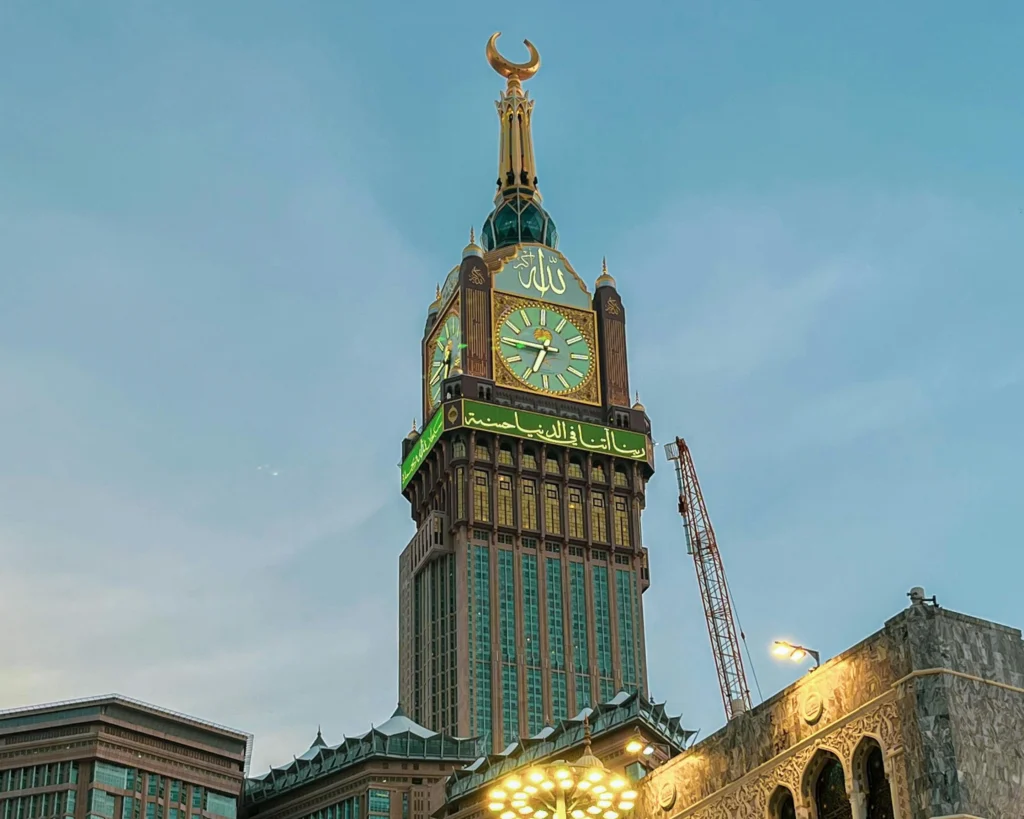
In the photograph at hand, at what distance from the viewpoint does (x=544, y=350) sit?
603 ft

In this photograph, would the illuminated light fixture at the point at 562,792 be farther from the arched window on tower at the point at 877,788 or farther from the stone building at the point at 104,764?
the stone building at the point at 104,764

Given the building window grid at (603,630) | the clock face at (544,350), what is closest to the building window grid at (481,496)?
the clock face at (544,350)

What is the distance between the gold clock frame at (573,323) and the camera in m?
181

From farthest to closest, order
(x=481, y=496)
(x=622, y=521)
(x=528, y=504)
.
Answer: (x=622, y=521) → (x=528, y=504) → (x=481, y=496)

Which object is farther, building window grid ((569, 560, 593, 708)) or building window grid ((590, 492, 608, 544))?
building window grid ((590, 492, 608, 544))

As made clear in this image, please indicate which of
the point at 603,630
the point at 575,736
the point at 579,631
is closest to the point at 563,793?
the point at 575,736

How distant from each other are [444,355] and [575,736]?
67593 mm

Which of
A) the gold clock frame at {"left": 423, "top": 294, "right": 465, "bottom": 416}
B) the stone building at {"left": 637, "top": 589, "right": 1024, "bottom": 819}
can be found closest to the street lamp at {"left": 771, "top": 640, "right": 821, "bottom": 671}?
the stone building at {"left": 637, "top": 589, "right": 1024, "bottom": 819}

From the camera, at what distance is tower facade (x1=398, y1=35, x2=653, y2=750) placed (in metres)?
168

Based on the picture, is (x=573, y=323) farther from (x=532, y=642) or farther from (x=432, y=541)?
(x=532, y=642)

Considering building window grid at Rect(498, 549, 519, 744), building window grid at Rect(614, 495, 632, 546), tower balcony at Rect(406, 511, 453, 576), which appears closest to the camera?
building window grid at Rect(498, 549, 519, 744)

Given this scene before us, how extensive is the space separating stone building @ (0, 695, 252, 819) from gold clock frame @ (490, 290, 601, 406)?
5582cm

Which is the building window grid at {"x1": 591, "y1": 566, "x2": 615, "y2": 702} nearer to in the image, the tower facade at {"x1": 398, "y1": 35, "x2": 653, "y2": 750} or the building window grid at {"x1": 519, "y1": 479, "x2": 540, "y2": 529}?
the tower facade at {"x1": 398, "y1": 35, "x2": 653, "y2": 750}

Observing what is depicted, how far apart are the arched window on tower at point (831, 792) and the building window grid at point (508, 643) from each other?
106 m
